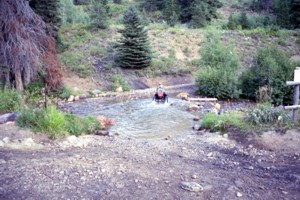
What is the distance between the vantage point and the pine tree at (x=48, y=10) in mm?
17609

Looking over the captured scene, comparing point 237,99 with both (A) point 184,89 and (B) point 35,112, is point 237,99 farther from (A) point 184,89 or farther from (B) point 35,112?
(B) point 35,112

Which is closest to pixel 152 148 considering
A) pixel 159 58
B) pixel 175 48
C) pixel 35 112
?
pixel 35 112

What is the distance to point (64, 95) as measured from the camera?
1605 cm

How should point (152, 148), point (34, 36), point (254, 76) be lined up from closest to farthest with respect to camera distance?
point (152, 148) < point (34, 36) < point (254, 76)

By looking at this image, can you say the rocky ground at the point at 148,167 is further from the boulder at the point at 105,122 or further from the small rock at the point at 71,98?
the small rock at the point at 71,98

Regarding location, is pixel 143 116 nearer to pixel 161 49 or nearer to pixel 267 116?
pixel 267 116

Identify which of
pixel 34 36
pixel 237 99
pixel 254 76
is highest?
pixel 34 36

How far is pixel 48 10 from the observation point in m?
17.9

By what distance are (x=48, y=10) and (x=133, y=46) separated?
4.87 m

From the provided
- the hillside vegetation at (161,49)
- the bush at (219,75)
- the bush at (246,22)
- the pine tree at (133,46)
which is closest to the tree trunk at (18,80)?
the hillside vegetation at (161,49)

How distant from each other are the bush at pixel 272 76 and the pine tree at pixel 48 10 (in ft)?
32.1

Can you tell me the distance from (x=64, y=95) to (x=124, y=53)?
17.2 ft

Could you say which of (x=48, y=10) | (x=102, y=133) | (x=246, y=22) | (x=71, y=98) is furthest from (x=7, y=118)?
(x=246, y=22)

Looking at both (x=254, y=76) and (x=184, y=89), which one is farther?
(x=184, y=89)
